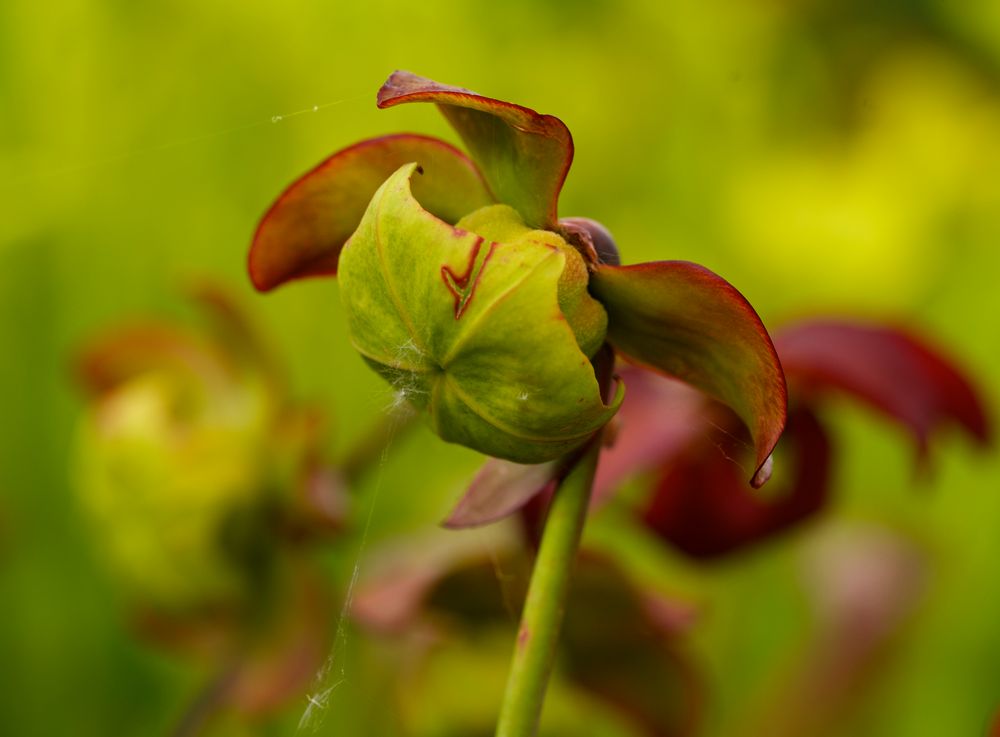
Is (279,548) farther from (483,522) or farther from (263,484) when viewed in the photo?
(483,522)

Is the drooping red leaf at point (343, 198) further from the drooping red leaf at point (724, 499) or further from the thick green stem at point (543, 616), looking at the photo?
the drooping red leaf at point (724, 499)

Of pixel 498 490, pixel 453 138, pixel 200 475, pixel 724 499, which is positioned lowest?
pixel 453 138

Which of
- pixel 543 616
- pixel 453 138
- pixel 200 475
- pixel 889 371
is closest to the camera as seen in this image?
pixel 543 616

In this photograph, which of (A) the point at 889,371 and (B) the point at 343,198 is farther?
(A) the point at 889,371

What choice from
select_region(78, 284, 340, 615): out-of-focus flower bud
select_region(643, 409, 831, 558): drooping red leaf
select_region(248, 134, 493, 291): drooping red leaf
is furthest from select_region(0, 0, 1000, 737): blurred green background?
select_region(248, 134, 493, 291): drooping red leaf

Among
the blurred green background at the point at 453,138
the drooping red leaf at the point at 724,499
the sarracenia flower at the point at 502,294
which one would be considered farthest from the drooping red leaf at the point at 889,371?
the blurred green background at the point at 453,138

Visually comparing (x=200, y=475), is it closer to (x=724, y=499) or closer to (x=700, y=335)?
(x=724, y=499)

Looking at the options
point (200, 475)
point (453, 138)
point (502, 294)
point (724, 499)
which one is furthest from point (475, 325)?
point (453, 138)
